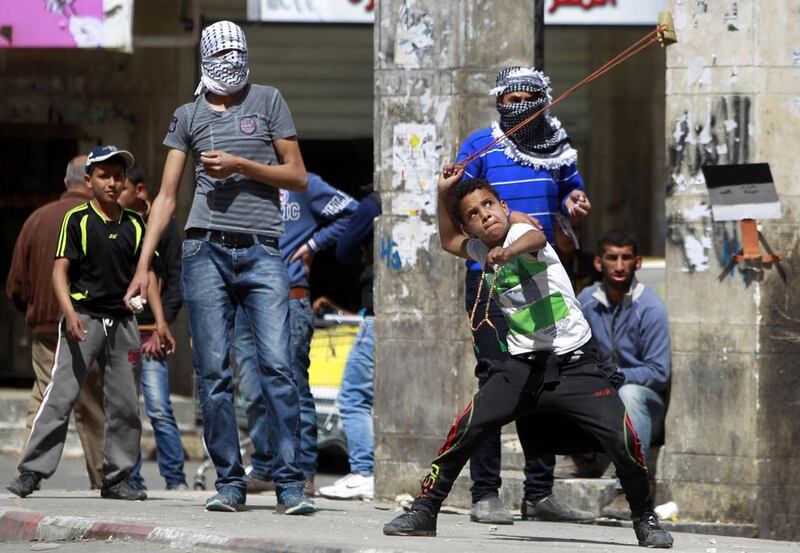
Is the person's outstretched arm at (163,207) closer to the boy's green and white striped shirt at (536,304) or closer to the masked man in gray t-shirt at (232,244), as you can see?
the masked man in gray t-shirt at (232,244)

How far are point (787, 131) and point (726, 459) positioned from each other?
157 centimetres

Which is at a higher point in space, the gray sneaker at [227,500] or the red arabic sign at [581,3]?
the red arabic sign at [581,3]

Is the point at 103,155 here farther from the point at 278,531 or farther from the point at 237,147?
the point at 278,531

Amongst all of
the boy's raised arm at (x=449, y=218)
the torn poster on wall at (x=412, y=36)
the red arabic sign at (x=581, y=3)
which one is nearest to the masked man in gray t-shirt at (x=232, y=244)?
the boy's raised arm at (x=449, y=218)

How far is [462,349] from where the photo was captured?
874 cm

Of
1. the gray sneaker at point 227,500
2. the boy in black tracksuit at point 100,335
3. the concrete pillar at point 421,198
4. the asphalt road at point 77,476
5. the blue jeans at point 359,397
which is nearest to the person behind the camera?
the gray sneaker at point 227,500

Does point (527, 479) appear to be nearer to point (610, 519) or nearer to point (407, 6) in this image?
point (610, 519)

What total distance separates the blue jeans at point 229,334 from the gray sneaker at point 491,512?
0.81 metres

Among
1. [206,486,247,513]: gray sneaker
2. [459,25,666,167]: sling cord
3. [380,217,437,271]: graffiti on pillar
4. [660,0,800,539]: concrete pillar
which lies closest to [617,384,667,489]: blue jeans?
[660,0,800,539]: concrete pillar

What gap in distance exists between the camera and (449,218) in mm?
6961

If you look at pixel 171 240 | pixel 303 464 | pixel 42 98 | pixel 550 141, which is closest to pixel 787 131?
pixel 550 141

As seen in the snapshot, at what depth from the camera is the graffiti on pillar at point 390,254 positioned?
29.2 feet

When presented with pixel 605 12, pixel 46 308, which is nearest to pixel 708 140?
pixel 46 308

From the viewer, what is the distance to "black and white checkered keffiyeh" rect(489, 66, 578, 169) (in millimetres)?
7746
